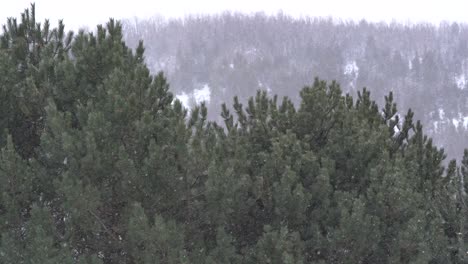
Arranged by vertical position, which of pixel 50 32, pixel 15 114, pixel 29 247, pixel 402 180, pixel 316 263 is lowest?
pixel 316 263

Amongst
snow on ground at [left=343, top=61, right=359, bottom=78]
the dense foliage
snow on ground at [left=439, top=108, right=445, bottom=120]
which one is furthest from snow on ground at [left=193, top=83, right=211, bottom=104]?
snow on ground at [left=439, top=108, right=445, bottom=120]

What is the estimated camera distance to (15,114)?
7445 mm

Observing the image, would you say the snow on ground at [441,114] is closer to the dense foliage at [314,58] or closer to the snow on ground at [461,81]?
the dense foliage at [314,58]

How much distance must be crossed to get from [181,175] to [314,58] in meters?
152

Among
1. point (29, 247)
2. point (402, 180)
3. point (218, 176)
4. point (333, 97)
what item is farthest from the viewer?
point (333, 97)

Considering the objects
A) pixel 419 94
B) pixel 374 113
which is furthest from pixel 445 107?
pixel 374 113

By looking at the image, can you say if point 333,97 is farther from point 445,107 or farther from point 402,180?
point 445,107

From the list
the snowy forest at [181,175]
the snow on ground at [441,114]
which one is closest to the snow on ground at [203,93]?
the snow on ground at [441,114]

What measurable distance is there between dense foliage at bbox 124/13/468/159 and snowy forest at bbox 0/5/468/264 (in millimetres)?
114768

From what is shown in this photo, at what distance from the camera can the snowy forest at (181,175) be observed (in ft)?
20.4

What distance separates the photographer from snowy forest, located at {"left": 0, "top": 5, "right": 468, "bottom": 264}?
245 inches

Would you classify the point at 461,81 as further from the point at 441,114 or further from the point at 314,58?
the point at 314,58

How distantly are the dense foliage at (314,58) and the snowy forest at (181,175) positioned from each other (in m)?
115

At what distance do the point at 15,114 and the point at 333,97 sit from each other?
539cm
